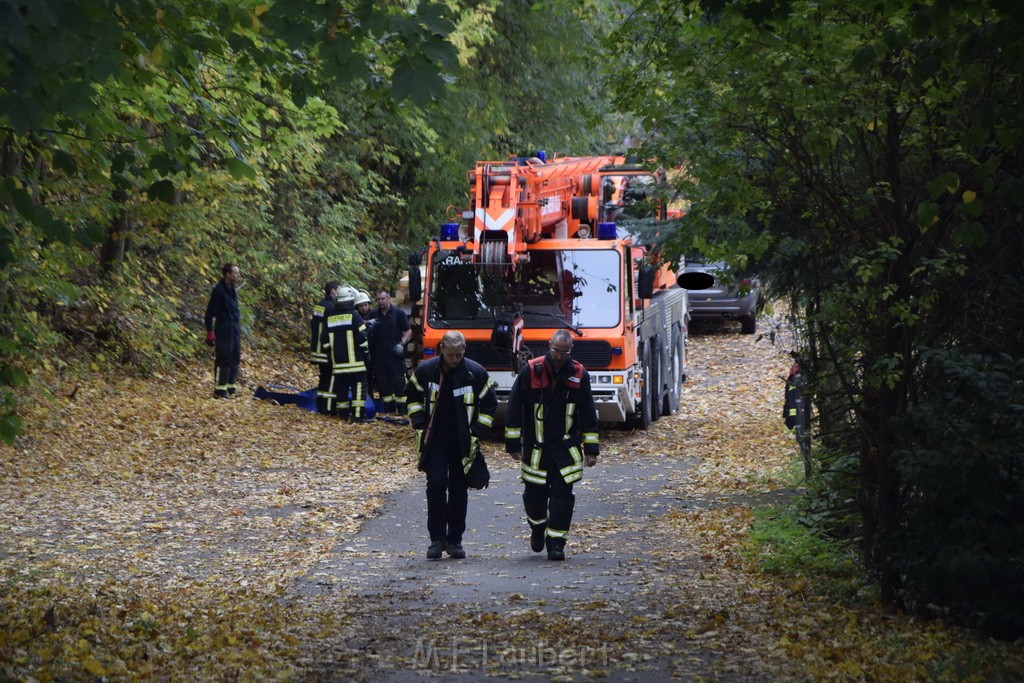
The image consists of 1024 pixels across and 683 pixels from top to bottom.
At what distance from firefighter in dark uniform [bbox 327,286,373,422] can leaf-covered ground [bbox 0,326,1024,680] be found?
26.3 inches

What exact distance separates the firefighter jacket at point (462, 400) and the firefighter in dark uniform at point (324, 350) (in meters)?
8.58

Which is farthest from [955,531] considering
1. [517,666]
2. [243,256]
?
[243,256]

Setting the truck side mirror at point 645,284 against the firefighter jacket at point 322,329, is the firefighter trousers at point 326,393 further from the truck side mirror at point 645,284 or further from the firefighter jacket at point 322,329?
the truck side mirror at point 645,284

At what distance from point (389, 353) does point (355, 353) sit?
96cm

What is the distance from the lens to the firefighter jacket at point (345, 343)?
18594 millimetres

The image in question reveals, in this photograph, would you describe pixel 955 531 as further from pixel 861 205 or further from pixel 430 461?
pixel 430 461

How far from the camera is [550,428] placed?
10.5 metres

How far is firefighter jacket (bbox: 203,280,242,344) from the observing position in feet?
63.6

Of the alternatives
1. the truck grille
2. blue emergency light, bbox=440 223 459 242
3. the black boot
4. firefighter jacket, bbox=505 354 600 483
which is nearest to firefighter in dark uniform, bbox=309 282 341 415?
blue emergency light, bbox=440 223 459 242

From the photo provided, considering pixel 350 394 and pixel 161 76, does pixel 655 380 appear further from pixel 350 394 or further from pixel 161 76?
pixel 161 76

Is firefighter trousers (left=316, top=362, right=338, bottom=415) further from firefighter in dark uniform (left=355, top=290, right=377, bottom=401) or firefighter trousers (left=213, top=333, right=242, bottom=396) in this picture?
firefighter trousers (left=213, top=333, right=242, bottom=396)

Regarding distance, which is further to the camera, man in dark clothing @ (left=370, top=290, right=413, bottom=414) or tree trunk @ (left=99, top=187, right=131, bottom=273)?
tree trunk @ (left=99, top=187, right=131, bottom=273)

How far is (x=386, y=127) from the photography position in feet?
84.1

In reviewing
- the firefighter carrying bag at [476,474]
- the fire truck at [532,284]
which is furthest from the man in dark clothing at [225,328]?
the firefighter carrying bag at [476,474]
